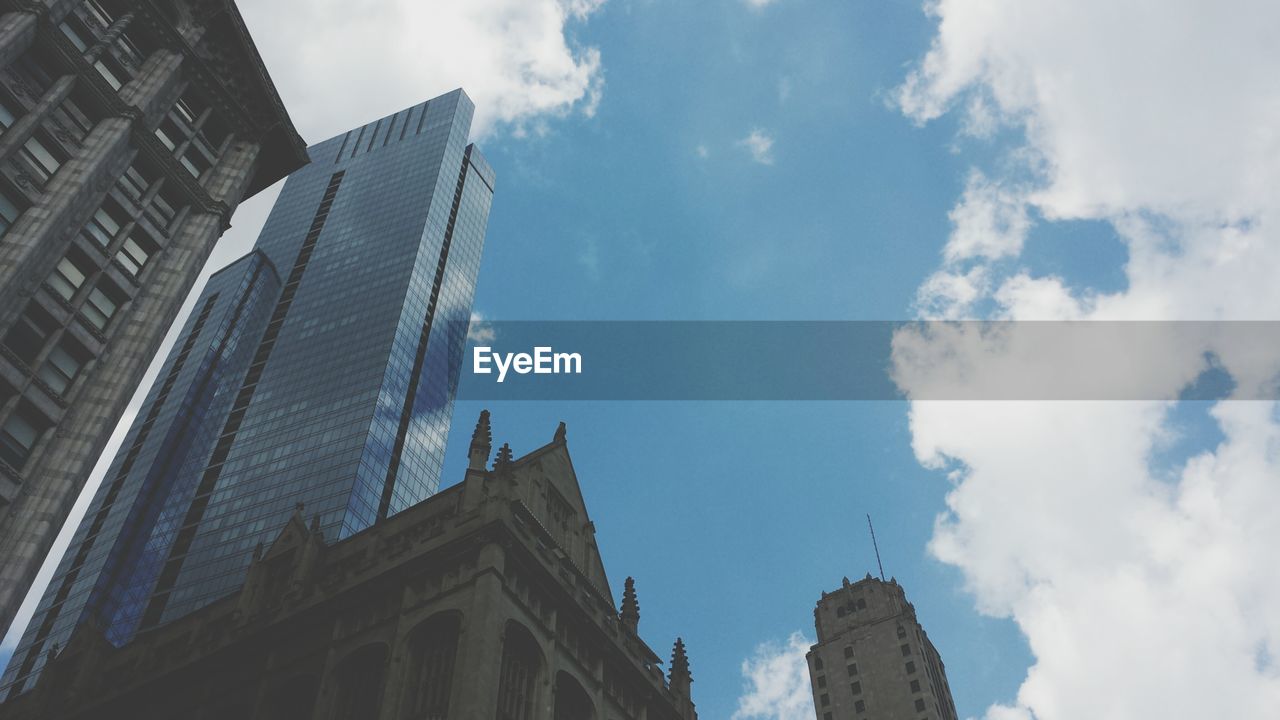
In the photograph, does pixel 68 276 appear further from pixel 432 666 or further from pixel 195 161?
pixel 432 666

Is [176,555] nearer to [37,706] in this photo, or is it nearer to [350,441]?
[350,441]

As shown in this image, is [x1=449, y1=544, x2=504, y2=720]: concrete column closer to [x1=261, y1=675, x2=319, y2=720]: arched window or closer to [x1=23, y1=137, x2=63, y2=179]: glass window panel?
[x1=261, y1=675, x2=319, y2=720]: arched window

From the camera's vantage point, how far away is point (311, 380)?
134 metres

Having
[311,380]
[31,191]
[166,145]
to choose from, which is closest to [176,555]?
[311,380]

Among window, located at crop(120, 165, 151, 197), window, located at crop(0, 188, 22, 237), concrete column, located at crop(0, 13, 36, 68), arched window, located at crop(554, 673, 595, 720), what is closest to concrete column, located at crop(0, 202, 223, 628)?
window, located at crop(120, 165, 151, 197)

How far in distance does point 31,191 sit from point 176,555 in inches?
3344

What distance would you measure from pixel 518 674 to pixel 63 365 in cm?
3234

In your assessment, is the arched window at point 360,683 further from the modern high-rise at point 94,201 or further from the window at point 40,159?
the window at point 40,159

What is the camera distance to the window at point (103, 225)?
5422 centimetres

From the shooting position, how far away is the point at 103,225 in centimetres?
5531

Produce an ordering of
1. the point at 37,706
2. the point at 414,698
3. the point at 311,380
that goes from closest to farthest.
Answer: the point at 414,698
the point at 37,706
the point at 311,380

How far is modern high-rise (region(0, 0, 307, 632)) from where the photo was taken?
46812mm

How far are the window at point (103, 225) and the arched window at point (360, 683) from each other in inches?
1314

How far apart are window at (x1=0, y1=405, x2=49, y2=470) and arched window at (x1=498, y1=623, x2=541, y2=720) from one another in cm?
2845
